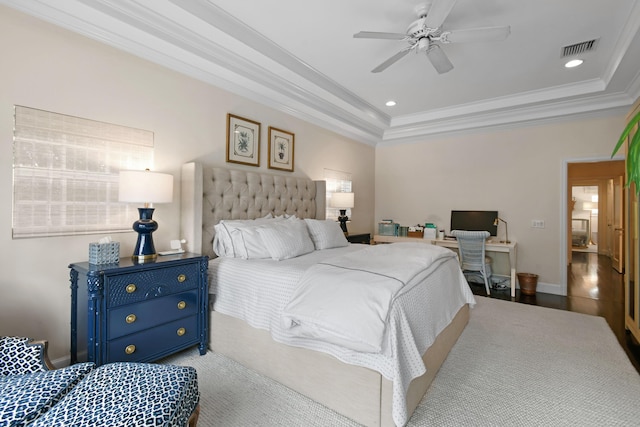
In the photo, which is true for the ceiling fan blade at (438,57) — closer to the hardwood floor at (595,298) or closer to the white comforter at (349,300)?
the white comforter at (349,300)

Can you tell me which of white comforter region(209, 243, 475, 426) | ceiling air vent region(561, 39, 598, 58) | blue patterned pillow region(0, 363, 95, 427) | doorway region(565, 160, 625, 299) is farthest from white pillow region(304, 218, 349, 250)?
doorway region(565, 160, 625, 299)

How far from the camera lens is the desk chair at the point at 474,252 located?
4309mm

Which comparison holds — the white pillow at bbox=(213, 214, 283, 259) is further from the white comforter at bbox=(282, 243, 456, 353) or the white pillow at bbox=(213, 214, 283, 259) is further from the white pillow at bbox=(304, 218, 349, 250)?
the white comforter at bbox=(282, 243, 456, 353)

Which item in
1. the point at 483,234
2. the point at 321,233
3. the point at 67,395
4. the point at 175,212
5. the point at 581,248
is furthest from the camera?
the point at 581,248

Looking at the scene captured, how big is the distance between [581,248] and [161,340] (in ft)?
38.3

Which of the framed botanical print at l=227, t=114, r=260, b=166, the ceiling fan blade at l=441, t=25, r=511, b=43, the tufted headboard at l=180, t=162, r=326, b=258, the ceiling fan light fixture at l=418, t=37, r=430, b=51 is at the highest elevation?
the ceiling fan light fixture at l=418, t=37, r=430, b=51

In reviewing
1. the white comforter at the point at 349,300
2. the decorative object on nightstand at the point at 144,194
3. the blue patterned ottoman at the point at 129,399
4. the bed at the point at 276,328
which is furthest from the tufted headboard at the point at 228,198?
the blue patterned ottoman at the point at 129,399

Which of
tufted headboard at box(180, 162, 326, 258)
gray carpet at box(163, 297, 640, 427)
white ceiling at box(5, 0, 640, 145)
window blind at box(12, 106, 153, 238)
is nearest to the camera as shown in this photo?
gray carpet at box(163, 297, 640, 427)

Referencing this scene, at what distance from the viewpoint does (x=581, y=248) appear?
30.5ft

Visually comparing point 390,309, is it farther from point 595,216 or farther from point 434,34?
point 595,216

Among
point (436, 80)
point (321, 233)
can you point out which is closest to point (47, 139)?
point (321, 233)

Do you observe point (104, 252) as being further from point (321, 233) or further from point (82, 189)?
point (321, 233)

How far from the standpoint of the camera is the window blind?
6.60ft

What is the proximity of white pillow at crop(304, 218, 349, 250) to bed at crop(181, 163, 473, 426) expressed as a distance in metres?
0.14
